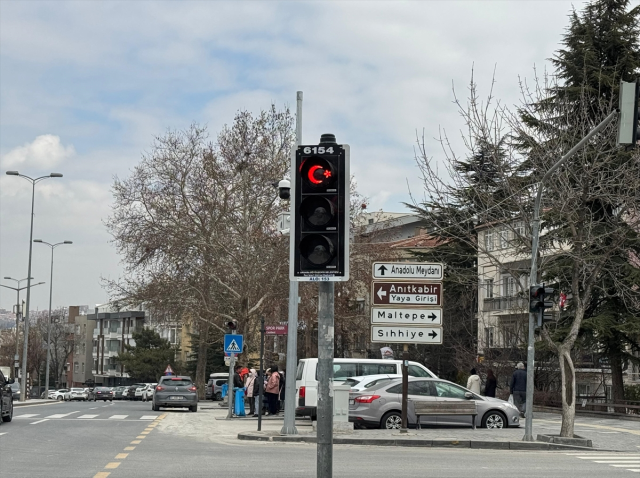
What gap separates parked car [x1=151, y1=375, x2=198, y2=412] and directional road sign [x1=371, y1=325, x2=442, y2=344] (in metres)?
18.6

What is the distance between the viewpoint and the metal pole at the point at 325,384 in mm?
7989

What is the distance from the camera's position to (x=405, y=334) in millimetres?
20547

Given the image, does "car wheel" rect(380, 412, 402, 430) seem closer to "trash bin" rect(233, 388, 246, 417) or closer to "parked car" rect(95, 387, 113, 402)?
"trash bin" rect(233, 388, 246, 417)

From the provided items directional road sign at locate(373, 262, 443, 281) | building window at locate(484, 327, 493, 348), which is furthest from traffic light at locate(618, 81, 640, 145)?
building window at locate(484, 327, 493, 348)

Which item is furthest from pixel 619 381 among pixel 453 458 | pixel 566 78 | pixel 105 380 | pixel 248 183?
pixel 105 380

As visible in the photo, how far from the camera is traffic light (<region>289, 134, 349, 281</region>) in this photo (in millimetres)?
8305

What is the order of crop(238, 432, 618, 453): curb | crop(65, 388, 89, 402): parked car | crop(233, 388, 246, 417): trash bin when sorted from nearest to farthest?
crop(238, 432, 618, 453): curb
crop(233, 388, 246, 417): trash bin
crop(65, 388, 89, 402): parked car

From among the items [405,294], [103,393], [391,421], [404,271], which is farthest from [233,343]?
[103,393]

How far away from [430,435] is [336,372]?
717cm

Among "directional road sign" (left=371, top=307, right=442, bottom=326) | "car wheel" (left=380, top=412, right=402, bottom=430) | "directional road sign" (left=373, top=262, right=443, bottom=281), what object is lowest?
"car wheel" (left=380, top=412, right=402, bottom=430)

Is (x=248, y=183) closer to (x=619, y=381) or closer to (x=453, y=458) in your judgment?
(x=619, y=381)

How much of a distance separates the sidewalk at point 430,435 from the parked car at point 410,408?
0.38m

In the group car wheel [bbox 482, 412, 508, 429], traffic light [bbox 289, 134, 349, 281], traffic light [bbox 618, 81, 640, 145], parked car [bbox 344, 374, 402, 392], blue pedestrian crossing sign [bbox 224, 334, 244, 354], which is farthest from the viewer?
blue pedestrian crossing sign [bbox 224, 334, 244, 354]

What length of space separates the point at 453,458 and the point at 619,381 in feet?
71.3
